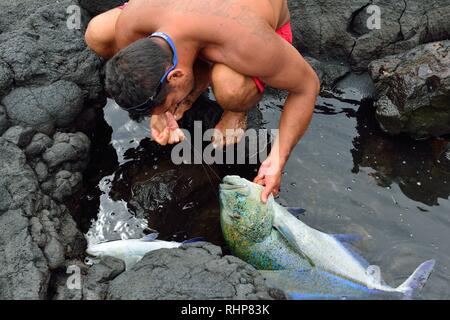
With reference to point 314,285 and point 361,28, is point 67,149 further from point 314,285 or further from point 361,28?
point 361,28

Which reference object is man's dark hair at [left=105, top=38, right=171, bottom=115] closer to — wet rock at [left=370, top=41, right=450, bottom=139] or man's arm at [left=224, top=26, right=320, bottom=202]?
man's arm at [left=224, top=26, right=320, bottom=202]

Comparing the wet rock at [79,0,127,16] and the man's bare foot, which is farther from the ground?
the wet rock at [79,0,127,16]

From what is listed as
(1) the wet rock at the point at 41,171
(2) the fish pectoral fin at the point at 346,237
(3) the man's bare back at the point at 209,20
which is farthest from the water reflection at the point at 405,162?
(1) the wet rock at the point at 41,171

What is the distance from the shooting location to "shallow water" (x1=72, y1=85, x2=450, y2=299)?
4.01 m

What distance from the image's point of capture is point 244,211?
3650 millimetres

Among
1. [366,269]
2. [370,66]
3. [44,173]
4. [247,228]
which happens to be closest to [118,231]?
[44,173]

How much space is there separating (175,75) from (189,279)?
1239 millimetres

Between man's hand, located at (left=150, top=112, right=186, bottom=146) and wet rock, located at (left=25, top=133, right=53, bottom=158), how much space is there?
2.87 ft

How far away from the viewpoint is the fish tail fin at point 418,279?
3541 millimetres

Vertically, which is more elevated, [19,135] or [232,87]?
[232,87]

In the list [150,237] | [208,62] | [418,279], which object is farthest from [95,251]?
[418,279]

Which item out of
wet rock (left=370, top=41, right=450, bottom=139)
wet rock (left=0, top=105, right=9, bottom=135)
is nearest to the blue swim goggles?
wet rock (left=0, top=105, right=9, bottom=135)
